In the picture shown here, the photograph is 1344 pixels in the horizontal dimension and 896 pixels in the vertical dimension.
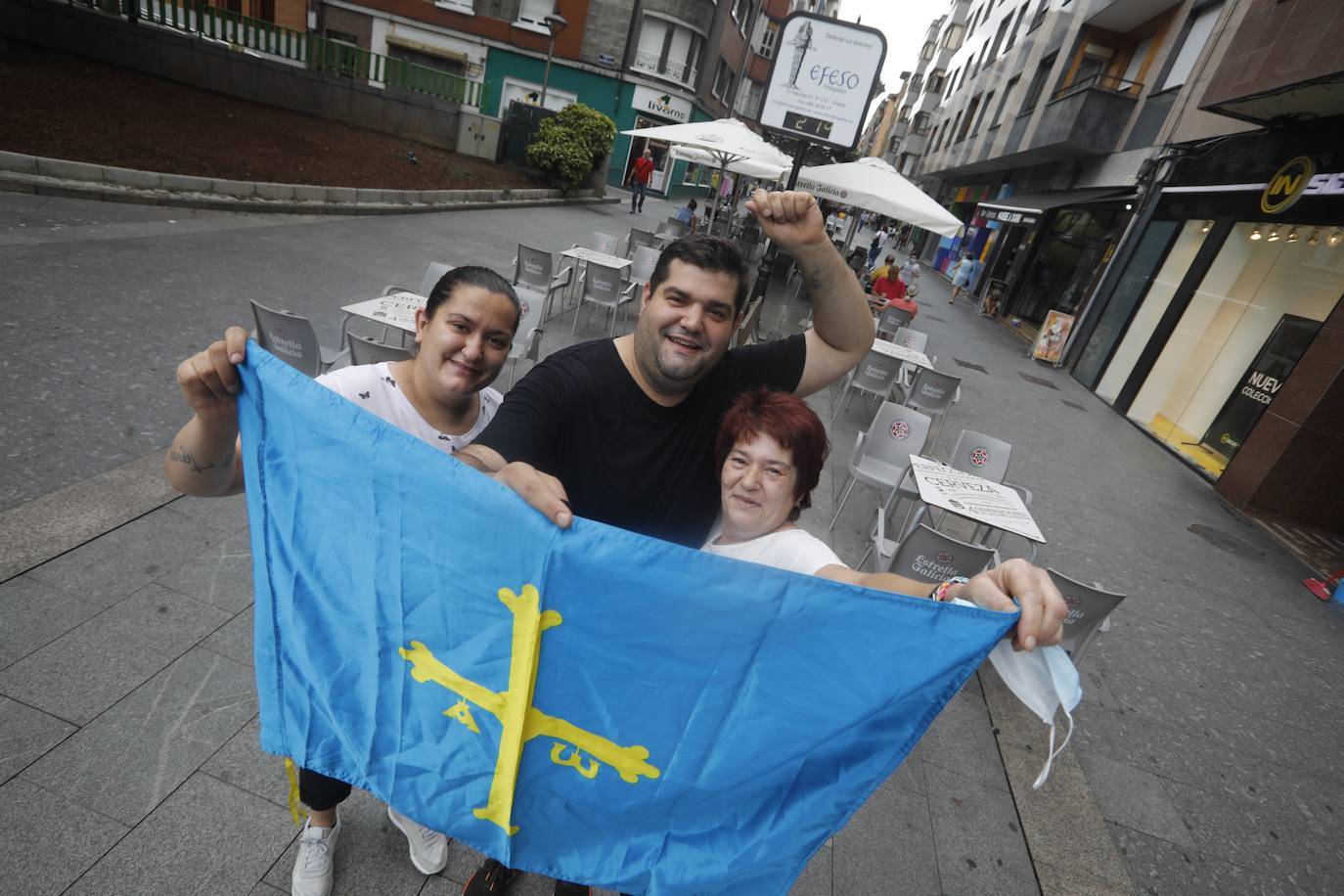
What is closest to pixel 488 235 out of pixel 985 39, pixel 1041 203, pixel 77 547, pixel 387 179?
pixel 387 179

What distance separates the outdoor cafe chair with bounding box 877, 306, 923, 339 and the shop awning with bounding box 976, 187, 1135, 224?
752 centimetres

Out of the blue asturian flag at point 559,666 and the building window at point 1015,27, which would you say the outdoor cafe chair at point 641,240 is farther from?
the building window at point 1015,27

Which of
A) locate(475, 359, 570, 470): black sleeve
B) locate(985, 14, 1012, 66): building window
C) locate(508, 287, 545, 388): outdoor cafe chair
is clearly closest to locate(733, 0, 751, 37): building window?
locate(985, 14, 1012, 66): building window

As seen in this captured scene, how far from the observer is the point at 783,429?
1711mm

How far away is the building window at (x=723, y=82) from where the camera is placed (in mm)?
32306

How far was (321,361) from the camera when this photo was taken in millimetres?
4504

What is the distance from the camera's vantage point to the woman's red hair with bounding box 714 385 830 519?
1716 mm

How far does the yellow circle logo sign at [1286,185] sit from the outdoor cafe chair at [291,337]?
40.5ft

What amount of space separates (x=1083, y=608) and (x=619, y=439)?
309 cm

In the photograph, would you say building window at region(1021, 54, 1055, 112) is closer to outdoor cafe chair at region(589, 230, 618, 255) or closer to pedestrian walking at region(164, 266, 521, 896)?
outdoor cafe chair at region(589, 230, 618, 255)

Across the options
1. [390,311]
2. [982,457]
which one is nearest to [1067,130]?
[982,457]

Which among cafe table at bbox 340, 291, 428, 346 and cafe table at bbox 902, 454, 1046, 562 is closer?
cafe table at bbox 902, 454, 1046, 562

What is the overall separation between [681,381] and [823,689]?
892 mm

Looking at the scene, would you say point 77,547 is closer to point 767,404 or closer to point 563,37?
point 767,404
